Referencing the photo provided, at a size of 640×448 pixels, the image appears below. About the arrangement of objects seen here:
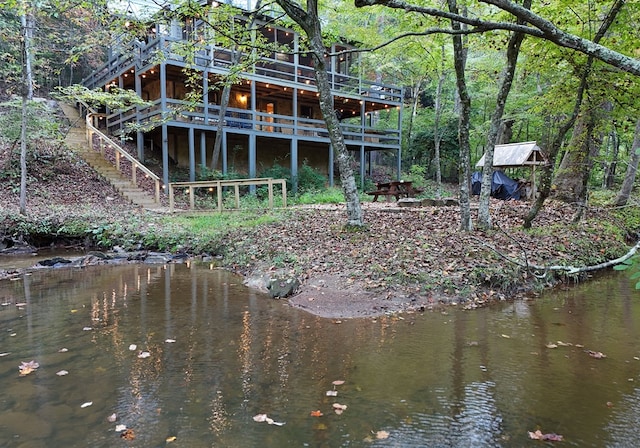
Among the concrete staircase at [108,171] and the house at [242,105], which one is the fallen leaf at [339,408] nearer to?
the concrete staircase at [108,171]

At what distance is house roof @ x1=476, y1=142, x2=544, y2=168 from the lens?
621 inches

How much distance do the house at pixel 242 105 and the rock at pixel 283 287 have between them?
1081cm

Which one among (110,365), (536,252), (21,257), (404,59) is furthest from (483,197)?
(404,59)

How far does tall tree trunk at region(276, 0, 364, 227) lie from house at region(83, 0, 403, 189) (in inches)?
344

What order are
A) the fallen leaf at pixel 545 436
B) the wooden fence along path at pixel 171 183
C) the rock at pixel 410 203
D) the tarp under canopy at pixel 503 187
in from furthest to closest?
the tarp under canopy at pixel 503 187 → the wooden fence along path at pixel 171 183 → the rock at pixel 410 203 → the fallen leaf at pixel 545 436

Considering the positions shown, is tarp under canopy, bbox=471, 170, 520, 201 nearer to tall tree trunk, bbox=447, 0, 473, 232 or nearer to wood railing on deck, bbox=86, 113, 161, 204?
tall tree trunk, bbox=447, 0, 473, 232

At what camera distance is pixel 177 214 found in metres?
13.3

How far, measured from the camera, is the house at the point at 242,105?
16969mm

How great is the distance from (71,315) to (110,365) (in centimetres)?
218

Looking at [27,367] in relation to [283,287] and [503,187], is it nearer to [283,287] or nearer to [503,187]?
[283,287]

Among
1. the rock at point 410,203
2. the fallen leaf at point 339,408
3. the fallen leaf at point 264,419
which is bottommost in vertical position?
the fallen leaf at point 264,419

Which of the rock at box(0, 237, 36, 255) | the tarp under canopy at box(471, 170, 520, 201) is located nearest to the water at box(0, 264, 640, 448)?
the rock at box(0, 237, 36, 255)

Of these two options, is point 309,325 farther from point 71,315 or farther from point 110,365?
point 71,315

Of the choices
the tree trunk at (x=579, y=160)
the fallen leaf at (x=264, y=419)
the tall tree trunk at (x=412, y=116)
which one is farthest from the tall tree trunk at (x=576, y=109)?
the tall tree trunk at (x=412, y=116)
